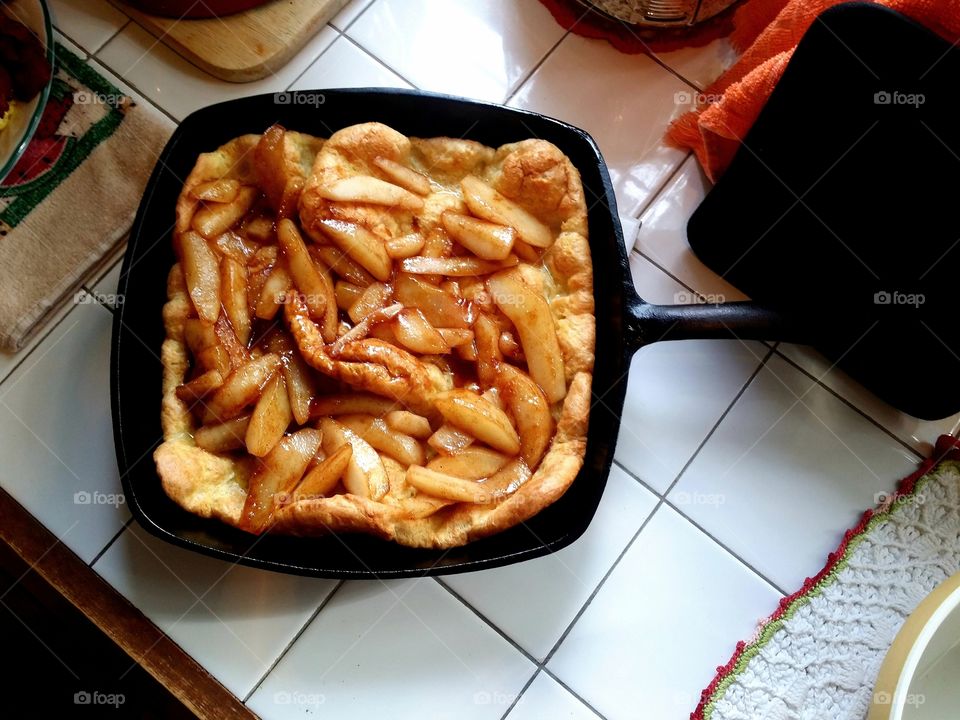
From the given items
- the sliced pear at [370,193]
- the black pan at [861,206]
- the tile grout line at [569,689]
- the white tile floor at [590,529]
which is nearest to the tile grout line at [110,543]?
the white tile floor at [590,529]

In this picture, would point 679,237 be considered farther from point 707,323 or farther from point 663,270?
point 707,323

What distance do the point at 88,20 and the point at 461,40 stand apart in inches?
31.5

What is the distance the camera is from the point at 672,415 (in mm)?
1608

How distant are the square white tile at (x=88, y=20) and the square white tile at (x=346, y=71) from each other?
412 millimetres

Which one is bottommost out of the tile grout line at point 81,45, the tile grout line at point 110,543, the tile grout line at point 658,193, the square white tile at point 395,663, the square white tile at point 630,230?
the square white tile at point 395,663

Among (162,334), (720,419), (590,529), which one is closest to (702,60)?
(720,419)

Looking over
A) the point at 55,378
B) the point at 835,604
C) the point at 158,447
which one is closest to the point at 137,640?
the point at 158,447

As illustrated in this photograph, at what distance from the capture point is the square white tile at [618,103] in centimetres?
172

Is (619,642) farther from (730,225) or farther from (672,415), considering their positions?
(730,225)

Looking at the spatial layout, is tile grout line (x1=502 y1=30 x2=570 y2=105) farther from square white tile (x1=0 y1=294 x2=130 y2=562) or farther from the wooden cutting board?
square white tile (x1=0 y1=294 x2=130 y2=562)

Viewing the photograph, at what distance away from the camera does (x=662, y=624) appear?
5.03ft

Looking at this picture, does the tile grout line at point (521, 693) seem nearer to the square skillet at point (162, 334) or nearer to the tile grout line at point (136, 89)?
the square skillet at point (162, 334)

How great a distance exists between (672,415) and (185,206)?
0.98 metres

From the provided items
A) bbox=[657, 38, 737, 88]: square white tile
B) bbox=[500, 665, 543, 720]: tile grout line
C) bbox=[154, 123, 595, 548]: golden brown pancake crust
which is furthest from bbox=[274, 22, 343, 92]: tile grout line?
bbox=[500, 665, 543, 720]: tile grout line
